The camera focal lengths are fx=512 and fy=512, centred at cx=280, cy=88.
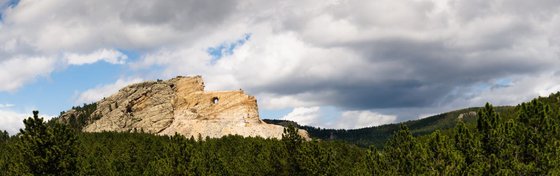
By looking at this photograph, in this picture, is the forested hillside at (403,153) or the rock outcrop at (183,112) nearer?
the forested hillside at (403,153)

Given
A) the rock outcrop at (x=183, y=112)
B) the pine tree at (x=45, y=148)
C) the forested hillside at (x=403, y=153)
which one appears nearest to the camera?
the pine tree at (x=45, y=148)

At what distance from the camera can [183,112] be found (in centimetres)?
16612

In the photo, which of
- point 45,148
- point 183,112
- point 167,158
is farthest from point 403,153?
point 183,112

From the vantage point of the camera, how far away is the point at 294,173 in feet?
163

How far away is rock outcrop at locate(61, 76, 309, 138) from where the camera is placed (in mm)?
145375

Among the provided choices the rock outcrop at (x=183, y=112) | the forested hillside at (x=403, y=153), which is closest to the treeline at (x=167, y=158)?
the forested hillside at (x=403, y=153)

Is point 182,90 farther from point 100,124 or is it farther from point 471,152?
point 471,152

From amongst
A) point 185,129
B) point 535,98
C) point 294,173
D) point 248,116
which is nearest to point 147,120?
point 185,129

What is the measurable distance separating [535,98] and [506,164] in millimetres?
8847

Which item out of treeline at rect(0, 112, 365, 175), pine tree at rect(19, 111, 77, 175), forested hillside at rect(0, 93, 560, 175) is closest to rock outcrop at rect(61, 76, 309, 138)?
treeline at rect(0, 112, 365, 175)

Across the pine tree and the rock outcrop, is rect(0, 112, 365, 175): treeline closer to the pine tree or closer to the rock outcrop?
the pine tree

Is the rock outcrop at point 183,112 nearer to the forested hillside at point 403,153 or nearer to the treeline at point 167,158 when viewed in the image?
the treeline at point 167,158

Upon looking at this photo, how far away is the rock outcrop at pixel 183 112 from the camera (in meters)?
145

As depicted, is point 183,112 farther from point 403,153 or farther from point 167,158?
point 167,158
